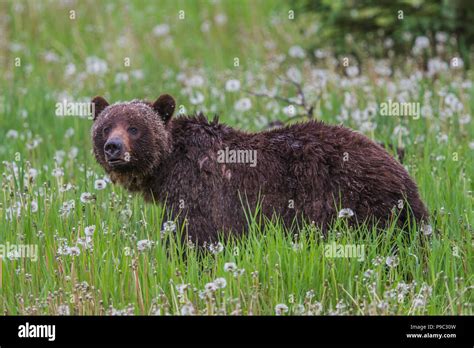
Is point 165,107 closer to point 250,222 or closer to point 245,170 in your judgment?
point 245,170

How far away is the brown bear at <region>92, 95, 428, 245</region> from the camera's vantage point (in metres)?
6.36

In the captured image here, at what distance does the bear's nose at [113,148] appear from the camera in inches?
255

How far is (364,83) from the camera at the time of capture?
453 inches

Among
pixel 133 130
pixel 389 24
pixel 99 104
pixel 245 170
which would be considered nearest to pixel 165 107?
pixel 133 130

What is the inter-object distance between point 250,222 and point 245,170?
40 centimetres

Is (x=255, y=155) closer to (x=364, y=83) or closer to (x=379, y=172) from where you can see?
(x=379, y=172)

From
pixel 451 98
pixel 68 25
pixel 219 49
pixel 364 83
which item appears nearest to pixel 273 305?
pixel 451 98

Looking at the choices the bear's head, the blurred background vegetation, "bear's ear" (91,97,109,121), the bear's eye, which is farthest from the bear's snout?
the blurred background vegetation

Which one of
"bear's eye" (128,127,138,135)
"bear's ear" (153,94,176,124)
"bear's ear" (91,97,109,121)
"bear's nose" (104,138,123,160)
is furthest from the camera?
"bear's ear" (91,97,109,121)

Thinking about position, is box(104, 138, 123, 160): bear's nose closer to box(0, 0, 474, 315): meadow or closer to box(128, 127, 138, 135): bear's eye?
box(128, 127, 138, 135): bear's eye

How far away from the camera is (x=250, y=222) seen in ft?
21.5
